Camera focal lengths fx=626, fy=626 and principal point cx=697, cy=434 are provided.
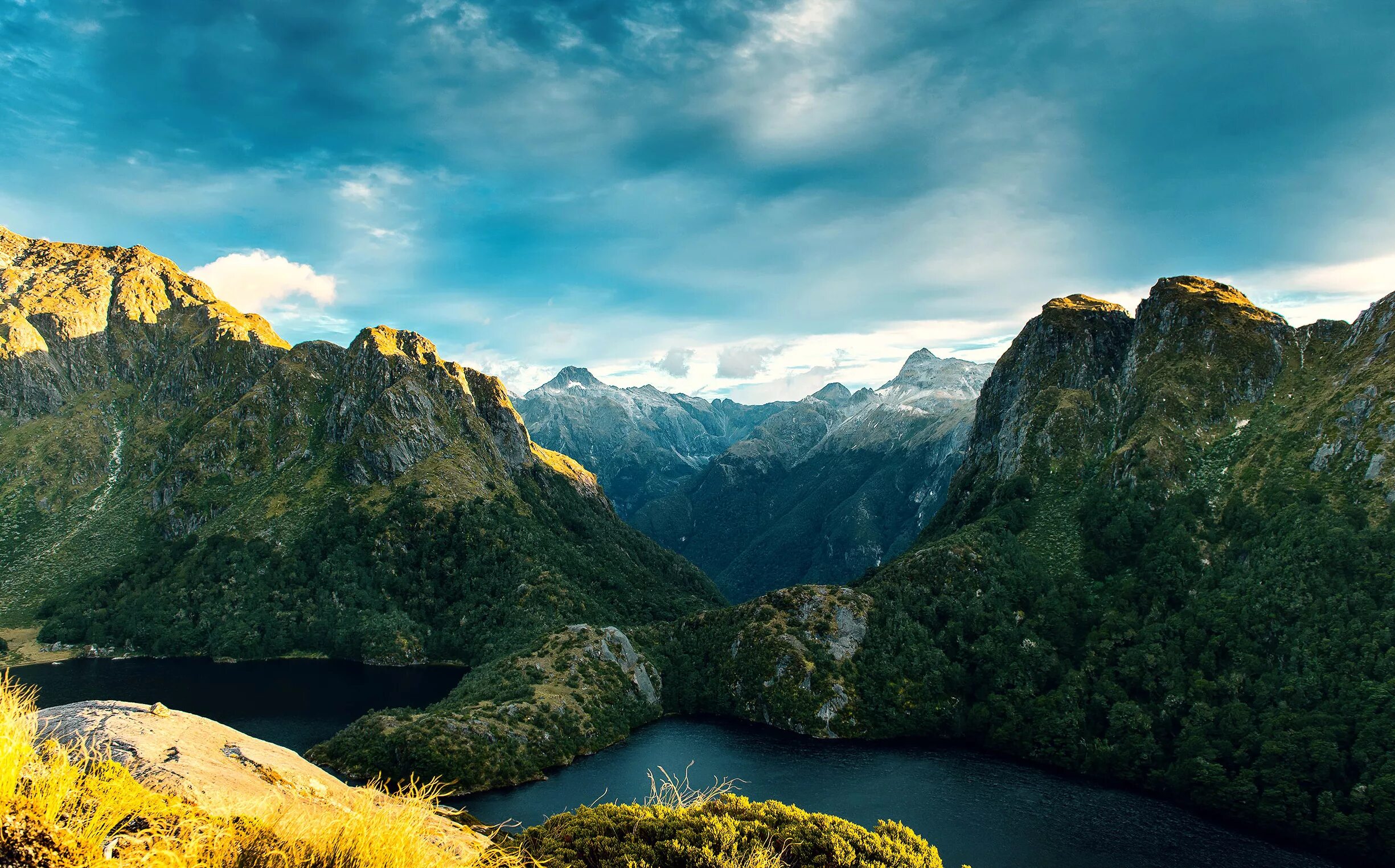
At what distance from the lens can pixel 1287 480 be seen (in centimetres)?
16838

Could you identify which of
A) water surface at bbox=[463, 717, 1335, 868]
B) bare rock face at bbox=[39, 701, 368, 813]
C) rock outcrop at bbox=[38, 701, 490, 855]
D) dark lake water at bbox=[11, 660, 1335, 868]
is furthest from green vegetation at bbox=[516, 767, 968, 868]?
dark lake water at bbox=[11, 660, 1335, 868]

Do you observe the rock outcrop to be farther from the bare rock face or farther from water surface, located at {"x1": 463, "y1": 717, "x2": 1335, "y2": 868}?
water surface, located at {"x1": 463, "y1": 717, "x2": 1335, "y2": 868}

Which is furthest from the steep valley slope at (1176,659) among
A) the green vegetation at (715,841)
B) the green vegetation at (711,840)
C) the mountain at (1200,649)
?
the green vegetation at (711,840)

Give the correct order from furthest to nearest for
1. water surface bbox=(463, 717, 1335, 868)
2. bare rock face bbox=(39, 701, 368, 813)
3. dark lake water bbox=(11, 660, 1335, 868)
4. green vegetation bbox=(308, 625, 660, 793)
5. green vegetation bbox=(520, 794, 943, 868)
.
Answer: green vegetation bbox=(308, 625, 660, 793) < dark lake water bbox=(11, 660, 1335, 868) < water surface bbox=(463, 717, 1335, 868) < green vegetation bbox=(520, 794, 943, 868) < bare rock face bbox=(39, 701, 368, 813)

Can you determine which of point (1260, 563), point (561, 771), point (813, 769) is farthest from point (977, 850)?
point (1260, 563)

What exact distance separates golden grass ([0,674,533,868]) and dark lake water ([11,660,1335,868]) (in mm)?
105882

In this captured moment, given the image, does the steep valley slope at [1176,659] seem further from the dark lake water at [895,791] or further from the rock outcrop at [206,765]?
the rock outcrop at [206,765]

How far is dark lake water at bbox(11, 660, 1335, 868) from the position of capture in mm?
105812

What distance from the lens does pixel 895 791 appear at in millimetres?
130250

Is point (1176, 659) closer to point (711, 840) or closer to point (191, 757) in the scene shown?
point (711, 840)

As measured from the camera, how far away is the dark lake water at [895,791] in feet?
347

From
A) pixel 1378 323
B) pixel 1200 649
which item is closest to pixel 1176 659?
pixel 1200 649

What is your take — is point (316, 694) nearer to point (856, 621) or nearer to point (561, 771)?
point (561, 771)

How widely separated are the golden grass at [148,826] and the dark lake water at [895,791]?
105882 millimetres
